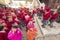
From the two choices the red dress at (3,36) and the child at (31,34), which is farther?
the child at (31,34)

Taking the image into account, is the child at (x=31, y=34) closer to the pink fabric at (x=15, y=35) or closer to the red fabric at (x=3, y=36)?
the pink fabric at (x=15, y=35)

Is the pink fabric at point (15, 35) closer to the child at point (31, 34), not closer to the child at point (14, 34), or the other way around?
the child at point (14, 34)

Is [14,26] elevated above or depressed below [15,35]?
above

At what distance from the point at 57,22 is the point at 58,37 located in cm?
51

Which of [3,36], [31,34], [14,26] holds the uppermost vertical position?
[14,26]

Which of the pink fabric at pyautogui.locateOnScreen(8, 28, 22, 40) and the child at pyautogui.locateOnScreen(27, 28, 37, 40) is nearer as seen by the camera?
the pink fabric at pyautogui.locateOnScreen(8, 28, 22, 40)

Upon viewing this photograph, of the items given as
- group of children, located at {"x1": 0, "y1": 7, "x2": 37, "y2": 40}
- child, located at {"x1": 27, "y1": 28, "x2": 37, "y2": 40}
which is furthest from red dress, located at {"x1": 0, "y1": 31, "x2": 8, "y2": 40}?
child, located at {"x1": 27, "y1": 28, "x2": 37, "y2": 40}

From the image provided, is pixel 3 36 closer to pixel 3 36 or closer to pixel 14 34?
pixel 3 36

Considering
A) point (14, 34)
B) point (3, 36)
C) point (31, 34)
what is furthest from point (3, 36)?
point (31, 34)

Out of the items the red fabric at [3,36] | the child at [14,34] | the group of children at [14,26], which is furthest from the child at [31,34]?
the red fabric at [3,36]

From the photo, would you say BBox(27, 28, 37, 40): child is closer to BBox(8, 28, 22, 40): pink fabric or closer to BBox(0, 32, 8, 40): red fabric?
BBox(8, 28, 22, 40): pink fabric

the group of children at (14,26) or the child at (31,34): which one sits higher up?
the group of children at (14,26)

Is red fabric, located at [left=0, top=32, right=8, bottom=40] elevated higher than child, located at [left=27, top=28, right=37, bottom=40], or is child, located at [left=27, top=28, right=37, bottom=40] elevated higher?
red fabric, located at [left=0, top=32, right=8, bottom=40]

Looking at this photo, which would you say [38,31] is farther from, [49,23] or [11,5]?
[11,5]
